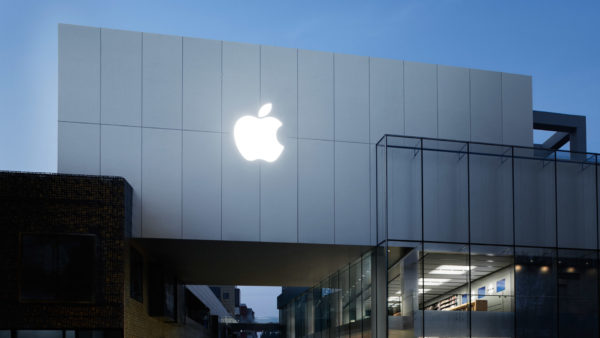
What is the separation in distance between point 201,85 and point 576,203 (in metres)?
11.5

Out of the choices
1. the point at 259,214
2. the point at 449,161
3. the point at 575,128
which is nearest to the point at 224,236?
the point at 259,214

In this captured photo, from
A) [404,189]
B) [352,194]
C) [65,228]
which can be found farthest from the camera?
[352,194]

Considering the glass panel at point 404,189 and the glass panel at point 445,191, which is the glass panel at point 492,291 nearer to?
the glass panel at point 445,191

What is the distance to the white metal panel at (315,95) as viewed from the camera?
1585 cm

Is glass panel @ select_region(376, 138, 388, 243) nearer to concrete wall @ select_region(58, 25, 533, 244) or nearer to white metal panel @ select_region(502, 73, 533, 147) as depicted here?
concrete wall @ select_region(58, 25, 533, 244)

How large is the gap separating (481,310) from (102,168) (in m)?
10.7

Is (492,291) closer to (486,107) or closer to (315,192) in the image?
(315,192)

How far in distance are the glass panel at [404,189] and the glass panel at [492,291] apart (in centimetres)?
188

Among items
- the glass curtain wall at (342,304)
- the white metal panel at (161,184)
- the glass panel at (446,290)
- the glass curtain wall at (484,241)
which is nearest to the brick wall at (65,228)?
the white metal panel at (161,184)

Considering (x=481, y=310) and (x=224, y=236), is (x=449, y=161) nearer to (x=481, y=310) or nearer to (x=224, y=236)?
(x=481, y=310)

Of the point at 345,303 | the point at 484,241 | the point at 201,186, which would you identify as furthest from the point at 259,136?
the point at 345,303

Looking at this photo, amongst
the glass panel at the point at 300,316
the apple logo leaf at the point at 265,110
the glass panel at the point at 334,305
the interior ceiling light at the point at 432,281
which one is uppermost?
the apple logo leaf at the point at 265,110

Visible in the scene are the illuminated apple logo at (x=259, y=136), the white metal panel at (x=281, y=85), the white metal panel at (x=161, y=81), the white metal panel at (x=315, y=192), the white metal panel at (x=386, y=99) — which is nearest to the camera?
the white metal panel at (x=161, y=81)

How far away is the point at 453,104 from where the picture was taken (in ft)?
55.7
